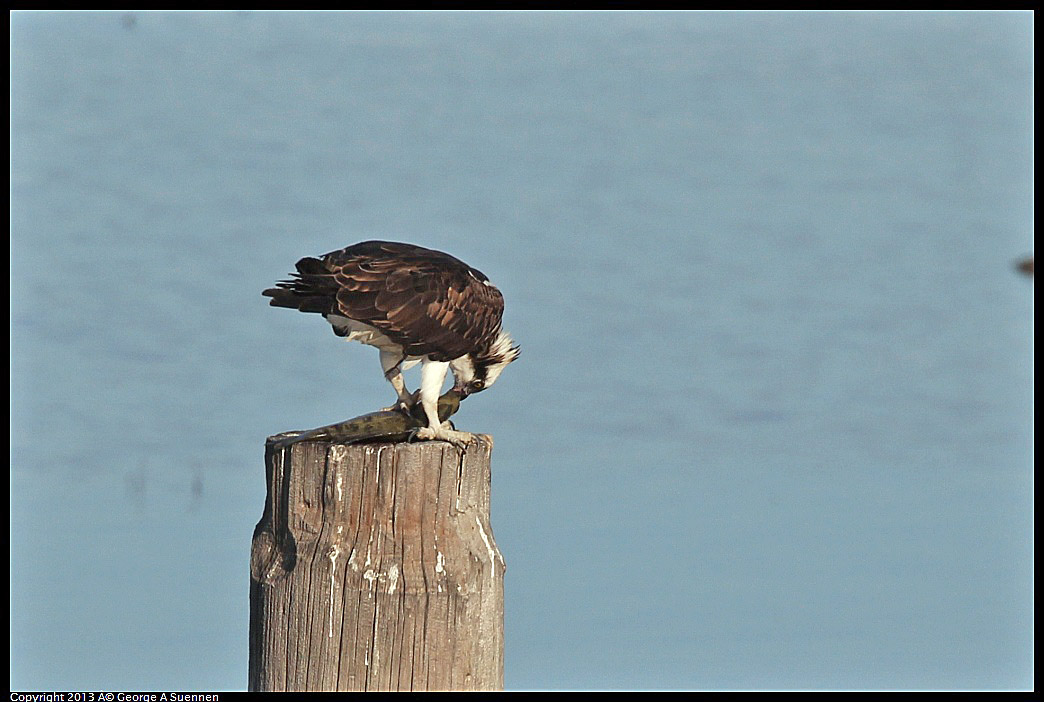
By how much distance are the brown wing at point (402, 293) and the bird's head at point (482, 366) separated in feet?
1.50

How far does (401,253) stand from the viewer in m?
6.13

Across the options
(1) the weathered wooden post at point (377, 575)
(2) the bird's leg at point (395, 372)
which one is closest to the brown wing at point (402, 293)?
(2) the bird's leg at point (395, 372)

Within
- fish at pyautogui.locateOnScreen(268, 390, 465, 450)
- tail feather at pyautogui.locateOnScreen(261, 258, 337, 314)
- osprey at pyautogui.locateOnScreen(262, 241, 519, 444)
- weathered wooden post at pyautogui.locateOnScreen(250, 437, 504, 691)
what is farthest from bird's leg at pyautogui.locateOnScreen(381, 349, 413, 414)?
weathered wooden post at pyautogui.locateOnScreen(250, 437, 504, 691)

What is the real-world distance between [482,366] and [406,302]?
104 cm

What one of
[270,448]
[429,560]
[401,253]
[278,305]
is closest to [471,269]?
[401,253]

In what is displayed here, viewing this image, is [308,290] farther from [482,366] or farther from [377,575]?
[377,575]

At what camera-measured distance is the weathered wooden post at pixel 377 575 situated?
4.08m

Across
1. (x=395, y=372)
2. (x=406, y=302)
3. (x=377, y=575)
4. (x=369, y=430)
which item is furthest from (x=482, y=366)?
(x=377, y=575)

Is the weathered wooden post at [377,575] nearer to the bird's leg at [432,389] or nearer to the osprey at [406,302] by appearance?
the osprey at [406,302]

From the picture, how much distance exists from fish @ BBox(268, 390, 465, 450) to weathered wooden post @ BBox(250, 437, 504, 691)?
28 centimetres

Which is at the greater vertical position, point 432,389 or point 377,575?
point 432,389

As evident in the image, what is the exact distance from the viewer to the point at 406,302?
19.8 feet

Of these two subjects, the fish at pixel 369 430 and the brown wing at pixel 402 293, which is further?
the brown wing at pixel 402 293
